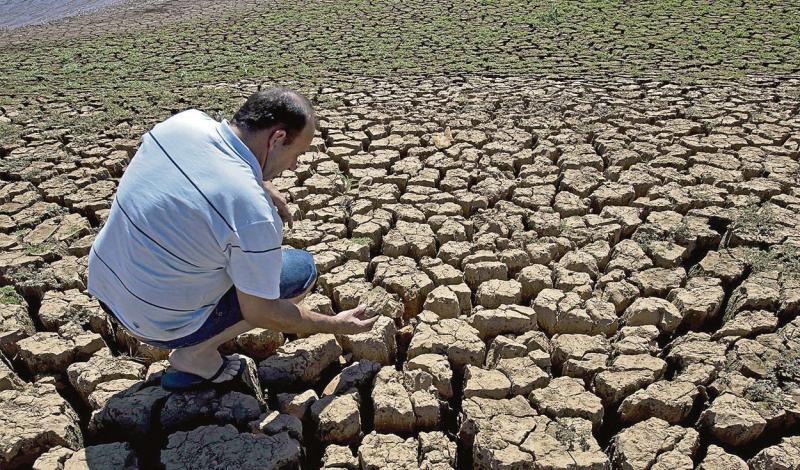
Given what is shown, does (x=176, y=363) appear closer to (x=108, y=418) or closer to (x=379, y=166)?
(x=108, y=418)

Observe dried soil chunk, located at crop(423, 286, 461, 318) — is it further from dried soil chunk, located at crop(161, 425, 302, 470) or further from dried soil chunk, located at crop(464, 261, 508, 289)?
dried soil chunk, located at crop(161, 425, 302, 470)

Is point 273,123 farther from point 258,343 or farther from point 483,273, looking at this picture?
point 483,273

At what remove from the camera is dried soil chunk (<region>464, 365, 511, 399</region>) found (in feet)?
7.32

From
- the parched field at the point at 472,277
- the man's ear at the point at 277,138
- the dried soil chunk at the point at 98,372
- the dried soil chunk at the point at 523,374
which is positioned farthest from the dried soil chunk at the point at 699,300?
the dried soil chunk at the point at 98,372

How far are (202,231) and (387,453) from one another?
2.98 feet

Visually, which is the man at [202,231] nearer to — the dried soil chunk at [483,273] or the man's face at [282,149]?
the man's face at [282,149]

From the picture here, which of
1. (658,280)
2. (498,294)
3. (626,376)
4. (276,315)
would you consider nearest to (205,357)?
(276,315)

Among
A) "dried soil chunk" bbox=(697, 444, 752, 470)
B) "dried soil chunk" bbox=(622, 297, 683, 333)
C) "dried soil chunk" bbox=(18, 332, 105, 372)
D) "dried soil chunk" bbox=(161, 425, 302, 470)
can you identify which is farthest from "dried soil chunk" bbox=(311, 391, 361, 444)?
"dried soil chunk" bbox=(622, 297, 683, 333)

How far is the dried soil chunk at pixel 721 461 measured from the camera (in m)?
1.94

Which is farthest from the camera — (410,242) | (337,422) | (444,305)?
(410,242)

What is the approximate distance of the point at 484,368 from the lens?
2.39 meters

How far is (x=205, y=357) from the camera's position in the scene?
2197mm

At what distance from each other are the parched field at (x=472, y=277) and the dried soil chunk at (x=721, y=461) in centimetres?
1

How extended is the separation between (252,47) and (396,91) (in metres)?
2.81
